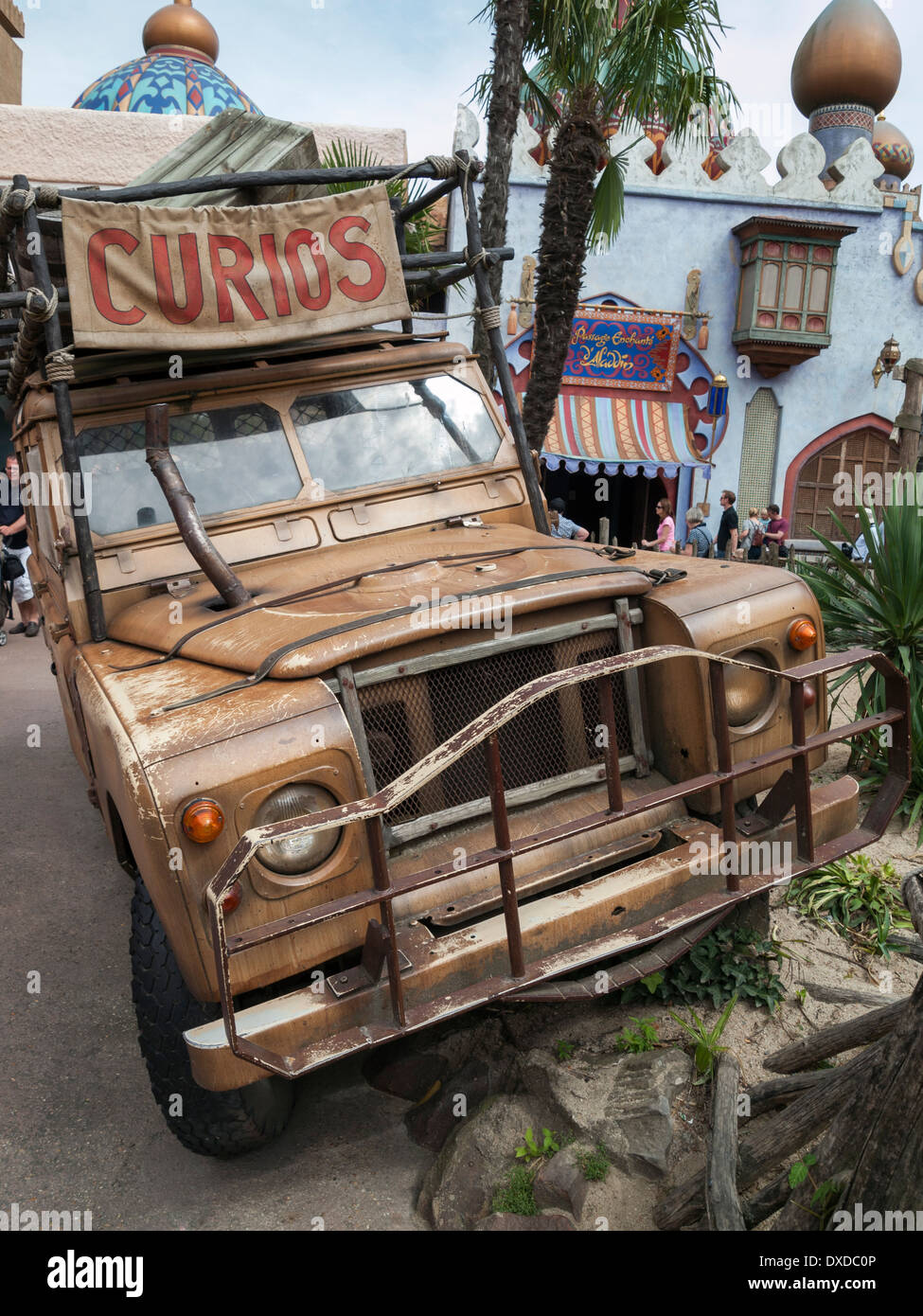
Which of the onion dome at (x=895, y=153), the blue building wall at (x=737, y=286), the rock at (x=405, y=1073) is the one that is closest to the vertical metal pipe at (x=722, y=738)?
the rock at (x=405, y=1073)

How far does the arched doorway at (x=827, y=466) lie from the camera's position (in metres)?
17.4

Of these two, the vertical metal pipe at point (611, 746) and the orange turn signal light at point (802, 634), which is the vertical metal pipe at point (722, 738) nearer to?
the vertical metal pipe at point (611, 746)

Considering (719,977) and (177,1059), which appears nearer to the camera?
(177,1059)

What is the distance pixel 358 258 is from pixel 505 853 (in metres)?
2.89

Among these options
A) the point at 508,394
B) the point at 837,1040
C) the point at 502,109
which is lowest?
the point at 837,1040

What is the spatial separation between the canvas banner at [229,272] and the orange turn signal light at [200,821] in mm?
2112

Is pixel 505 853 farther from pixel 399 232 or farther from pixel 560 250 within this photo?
pixel 560 250

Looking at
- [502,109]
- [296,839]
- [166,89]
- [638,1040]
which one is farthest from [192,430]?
[166,89]

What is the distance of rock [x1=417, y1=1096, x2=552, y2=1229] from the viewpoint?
265 cm

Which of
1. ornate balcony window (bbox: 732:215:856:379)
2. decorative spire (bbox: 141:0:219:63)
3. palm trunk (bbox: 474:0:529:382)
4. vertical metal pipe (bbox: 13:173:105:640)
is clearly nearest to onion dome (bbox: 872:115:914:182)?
ornate balcony window (bbox: 732:215:856:379)

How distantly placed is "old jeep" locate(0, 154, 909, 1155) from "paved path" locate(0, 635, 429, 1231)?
0.22 metres

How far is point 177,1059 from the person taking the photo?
258 cm

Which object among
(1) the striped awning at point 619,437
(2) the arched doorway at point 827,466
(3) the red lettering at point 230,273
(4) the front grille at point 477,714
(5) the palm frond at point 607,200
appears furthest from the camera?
(2) the arched doorway at point 827,466
